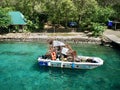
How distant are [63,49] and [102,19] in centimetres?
2232

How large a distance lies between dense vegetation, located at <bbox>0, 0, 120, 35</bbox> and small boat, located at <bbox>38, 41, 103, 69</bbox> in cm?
1674

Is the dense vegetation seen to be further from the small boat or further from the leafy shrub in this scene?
the small boat

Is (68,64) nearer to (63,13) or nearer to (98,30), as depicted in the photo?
(98,30)

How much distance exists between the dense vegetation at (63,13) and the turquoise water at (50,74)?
11280 mm

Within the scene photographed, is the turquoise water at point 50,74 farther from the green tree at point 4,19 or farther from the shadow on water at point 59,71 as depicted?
the green tree at point 4,19

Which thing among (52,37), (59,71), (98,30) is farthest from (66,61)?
(98,30)

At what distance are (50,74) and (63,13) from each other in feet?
79.1

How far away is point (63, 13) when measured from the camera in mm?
55156

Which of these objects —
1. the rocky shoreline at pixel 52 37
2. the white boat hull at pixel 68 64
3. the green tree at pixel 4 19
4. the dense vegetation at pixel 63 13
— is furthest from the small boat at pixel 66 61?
the green tree at pixel 4 19

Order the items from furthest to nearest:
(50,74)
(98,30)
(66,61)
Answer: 1. (98,30)
2. (66,61)
3. (50,74)

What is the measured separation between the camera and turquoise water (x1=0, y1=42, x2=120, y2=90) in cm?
2955

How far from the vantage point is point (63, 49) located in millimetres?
36500

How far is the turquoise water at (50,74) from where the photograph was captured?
96.9 ft

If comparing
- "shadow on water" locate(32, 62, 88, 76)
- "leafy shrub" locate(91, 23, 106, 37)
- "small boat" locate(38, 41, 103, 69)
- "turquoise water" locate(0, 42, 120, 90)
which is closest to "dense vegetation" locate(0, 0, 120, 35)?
"leafy shrub" locate(91, 23, 106, 37)
